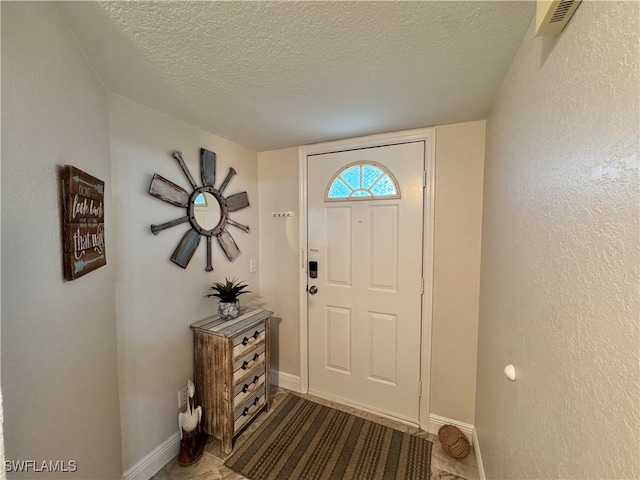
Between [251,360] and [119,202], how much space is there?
1.29 m

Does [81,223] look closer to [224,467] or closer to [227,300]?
[227,300]

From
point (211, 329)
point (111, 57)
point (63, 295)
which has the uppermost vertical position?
point (111, 57)

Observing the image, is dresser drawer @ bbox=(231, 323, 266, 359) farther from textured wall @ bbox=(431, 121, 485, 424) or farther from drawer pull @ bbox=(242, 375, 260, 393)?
textured wall @ bbox=(431, 121, 485, 424)

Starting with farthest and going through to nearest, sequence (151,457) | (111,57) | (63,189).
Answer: (151,457)
(111,57)
(63,189)

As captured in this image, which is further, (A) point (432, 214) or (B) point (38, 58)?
(A) point (432, 214)

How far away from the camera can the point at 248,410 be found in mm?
1788

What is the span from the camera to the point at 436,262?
69.4 inches


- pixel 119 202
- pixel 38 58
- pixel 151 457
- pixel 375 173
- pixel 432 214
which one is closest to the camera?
pixel 38 58

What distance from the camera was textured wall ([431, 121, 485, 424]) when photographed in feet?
5.41

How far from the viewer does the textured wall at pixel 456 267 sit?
165 cm

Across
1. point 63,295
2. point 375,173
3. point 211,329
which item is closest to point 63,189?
point 63,295

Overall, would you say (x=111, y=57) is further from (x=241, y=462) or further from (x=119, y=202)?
(x=241, y=462)

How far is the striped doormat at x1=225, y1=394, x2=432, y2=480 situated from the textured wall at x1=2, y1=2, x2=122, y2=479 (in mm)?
866

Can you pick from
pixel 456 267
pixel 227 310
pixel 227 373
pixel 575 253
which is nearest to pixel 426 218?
pixel 456 267
